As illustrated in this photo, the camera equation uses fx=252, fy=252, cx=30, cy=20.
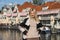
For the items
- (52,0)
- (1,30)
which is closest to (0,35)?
(1,30)

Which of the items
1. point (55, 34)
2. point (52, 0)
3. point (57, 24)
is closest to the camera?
point (55, 34)

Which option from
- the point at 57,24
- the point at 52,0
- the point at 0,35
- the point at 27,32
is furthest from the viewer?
the point at 0,35

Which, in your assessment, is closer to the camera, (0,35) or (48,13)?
(48,13)

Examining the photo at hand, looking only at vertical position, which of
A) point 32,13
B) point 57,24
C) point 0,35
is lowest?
point 0,35

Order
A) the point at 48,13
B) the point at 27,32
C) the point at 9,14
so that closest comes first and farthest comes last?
the point at 27,32 → the point at 48,13 → the point at 9,14

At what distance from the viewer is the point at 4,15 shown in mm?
6238

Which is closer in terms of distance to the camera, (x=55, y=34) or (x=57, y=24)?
(x=55, y=34)

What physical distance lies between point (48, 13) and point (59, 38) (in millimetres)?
919

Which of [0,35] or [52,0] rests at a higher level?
[52,0]

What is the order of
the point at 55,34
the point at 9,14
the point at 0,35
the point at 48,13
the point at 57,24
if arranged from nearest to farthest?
the point at 55,34 < the point at 57,24 < the point at 48,13 < the point at 0,35 < the point at 9,14

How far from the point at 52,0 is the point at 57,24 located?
56.5 inches

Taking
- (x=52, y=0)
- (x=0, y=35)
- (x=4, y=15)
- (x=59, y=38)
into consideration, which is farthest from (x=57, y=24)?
(x=4, y=15)

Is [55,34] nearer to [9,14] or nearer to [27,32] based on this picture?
[27,32]

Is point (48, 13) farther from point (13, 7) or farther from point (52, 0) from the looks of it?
point (13, 7)
